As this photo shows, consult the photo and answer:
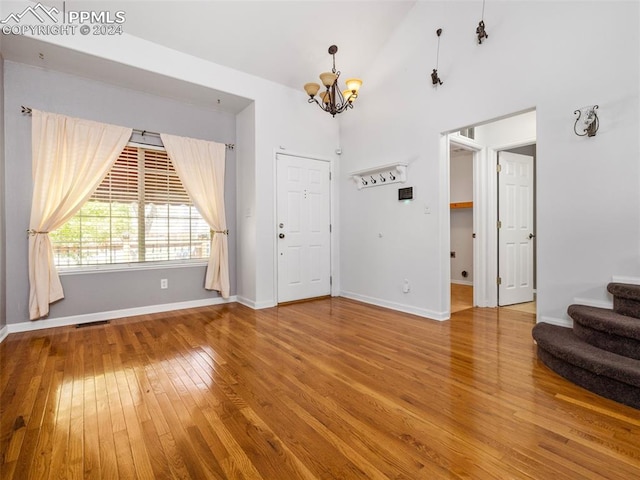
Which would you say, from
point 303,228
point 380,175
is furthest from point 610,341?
point 303,228

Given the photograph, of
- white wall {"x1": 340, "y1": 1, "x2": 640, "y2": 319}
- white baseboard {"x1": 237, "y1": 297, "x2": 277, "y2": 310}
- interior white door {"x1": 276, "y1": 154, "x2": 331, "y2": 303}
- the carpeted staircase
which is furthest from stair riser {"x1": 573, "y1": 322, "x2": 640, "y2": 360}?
white baseboard {"x1": 237, "y1": 297, "x2": 277, "y2": 310}

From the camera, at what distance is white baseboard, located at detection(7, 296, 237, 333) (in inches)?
136

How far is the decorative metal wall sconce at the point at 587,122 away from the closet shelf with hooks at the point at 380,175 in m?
1.80

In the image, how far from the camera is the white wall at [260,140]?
4062 millimetres

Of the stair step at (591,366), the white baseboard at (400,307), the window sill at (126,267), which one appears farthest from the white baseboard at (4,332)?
the stair step at (591,366)

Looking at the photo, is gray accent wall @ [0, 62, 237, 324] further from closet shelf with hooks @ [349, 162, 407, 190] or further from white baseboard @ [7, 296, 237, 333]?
closet shelf with hooks @ [349, 162, 407, 190]

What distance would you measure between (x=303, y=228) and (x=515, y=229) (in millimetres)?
3125

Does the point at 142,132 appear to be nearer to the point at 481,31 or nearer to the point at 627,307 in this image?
the point at 481,31

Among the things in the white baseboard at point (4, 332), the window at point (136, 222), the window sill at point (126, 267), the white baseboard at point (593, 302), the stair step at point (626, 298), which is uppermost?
the window at point (136, 222)

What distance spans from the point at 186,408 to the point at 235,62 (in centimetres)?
404

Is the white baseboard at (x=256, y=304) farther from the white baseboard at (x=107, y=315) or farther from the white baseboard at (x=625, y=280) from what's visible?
the white baseboard at (x=625, y=280)

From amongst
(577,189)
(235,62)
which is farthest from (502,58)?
(235,62)

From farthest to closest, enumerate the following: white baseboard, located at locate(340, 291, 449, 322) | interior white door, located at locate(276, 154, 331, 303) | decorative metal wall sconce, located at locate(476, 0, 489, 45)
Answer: interior white door, located at locate(276, 154, 331, 303), white baseboard, located at locate(340, 291, 449, 322), decorative metal wall sconce, located at locate(476, 0, 489, 45)

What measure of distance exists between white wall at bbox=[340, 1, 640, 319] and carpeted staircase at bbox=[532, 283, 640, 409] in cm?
27
